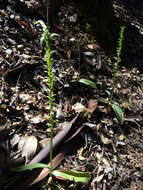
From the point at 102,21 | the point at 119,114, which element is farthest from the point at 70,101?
the point at 102,21

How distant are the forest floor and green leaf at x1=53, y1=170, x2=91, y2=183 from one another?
3.7 inches

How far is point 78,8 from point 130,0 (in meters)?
4.19

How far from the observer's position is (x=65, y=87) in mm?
2533

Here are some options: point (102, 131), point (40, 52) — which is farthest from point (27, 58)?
point (102, 131)

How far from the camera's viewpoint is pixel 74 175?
5.36 ft

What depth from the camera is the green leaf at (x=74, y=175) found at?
161cm

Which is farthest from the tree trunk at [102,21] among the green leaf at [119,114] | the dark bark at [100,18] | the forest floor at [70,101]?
the green leaf at [119,114]

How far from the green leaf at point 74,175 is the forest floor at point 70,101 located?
9cm

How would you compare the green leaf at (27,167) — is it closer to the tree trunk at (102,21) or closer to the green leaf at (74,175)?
the green leaf at (74,175)

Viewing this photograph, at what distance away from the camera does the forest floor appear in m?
1.86

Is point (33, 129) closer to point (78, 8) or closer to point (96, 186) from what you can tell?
point (96, 186)

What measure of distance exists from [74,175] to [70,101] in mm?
956

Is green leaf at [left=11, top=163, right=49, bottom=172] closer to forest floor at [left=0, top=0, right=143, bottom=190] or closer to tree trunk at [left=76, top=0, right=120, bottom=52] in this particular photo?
forest floor at [left=0, top=0, right=143, bottom=190]

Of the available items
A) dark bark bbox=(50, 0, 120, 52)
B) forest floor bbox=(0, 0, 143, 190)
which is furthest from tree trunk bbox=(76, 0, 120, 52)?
forest floor bbox=(0, 0, 143, 190)
